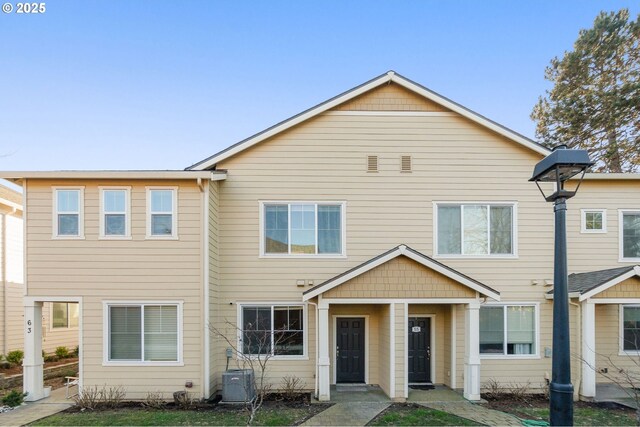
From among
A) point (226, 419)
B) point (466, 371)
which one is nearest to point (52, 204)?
point (226, 419)

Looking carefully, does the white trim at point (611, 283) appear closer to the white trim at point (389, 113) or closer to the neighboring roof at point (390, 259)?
the neighboring roof at point (390, 259)

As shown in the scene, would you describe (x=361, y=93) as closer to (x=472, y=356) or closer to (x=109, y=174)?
(x=109, y=174)

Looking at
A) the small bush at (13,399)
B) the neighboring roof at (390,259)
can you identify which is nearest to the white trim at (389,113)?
the neighboring roof at (390,259)

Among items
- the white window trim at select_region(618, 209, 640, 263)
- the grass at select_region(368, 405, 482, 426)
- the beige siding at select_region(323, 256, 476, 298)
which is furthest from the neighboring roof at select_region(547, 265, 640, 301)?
the grass at select_region(368, 405, 482, 426)

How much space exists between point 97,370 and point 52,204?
4330 millimetres

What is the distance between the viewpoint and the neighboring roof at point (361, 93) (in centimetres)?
1058

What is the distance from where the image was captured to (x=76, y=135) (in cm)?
1688

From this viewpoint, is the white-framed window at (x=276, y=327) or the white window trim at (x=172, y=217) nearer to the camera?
the white window trim at (x=172, y=217)

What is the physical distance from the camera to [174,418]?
8.09 m

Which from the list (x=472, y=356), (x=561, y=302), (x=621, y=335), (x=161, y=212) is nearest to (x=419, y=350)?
(x=472, y=356)

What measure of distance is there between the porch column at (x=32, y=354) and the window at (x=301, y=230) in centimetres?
601

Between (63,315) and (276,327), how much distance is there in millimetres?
10057

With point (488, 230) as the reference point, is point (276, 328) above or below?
below

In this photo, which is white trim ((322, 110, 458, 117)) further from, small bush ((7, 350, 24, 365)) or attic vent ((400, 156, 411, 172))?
small bush ((7, 350, 24, 365))
